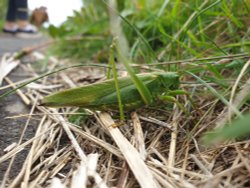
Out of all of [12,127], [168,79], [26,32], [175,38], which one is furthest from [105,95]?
[26,32]

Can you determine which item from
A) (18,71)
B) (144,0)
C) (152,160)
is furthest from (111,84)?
(144,0)

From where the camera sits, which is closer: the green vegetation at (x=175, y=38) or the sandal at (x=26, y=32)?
the green vegetation at (x=175, y=38)

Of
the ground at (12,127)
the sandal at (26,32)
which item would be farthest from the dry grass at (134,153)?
the sandal at (26,32)

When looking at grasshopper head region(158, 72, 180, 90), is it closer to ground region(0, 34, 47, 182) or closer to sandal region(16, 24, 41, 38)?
ground region(0, 34, 47, 182)

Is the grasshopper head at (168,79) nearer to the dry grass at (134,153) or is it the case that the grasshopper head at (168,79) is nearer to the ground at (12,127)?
the dry grass at (134,153)

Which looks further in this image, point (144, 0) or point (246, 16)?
point (144, 0)

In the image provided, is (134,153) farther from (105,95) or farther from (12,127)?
(12,127)

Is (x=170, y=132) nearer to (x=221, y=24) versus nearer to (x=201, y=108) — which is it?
(x=201, y=108)
